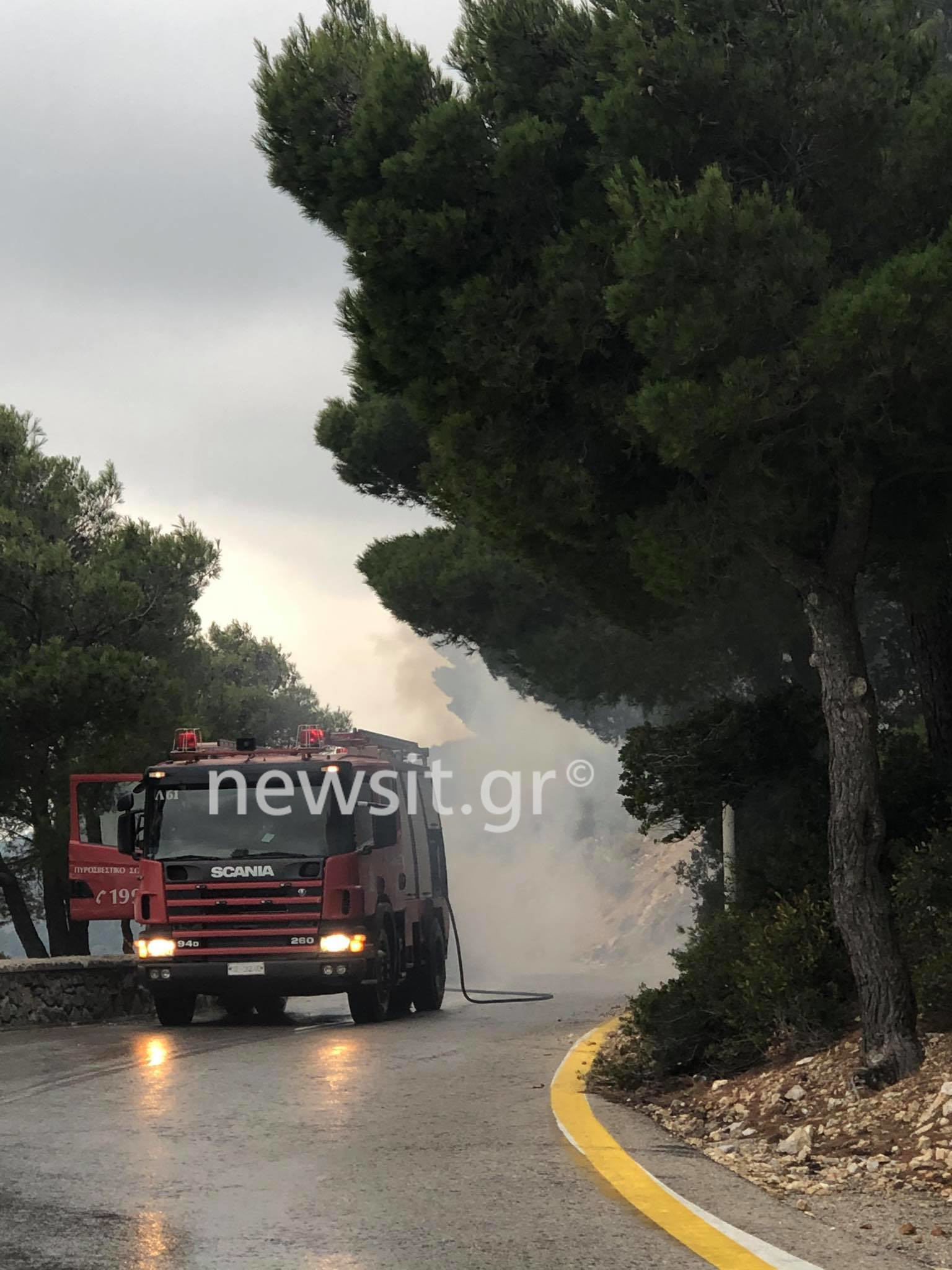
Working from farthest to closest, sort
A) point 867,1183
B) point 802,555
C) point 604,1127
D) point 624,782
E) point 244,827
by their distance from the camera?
point 244,827, point 624,782, point 802,555, point 604,1127, point 867,1183

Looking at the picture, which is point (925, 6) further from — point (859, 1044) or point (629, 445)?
point (859, 1044)

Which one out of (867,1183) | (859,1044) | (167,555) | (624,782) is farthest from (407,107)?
(167,555)

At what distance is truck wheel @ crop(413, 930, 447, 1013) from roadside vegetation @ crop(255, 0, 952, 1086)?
869 centimetres

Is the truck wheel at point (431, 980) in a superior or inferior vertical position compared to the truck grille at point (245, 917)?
inferior

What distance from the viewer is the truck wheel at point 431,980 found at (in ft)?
65.8

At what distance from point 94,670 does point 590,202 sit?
1613cm

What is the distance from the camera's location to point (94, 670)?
985 inches

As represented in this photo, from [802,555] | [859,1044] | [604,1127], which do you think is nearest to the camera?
[604,1127]

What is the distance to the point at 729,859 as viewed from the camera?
1650 centimetres

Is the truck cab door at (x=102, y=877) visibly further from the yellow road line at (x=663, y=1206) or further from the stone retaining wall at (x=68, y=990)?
the yellow road line at (x=663, y=1206)

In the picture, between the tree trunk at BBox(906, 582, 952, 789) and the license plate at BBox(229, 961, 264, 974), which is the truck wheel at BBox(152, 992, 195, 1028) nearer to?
the license plate at BBox(229, 961, 264, 974)

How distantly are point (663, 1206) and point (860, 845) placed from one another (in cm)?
365

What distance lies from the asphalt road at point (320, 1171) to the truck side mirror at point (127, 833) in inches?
161

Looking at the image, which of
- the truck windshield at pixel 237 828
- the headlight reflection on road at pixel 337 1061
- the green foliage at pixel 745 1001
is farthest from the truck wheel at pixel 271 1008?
the green foliage at pixel 745 1001
